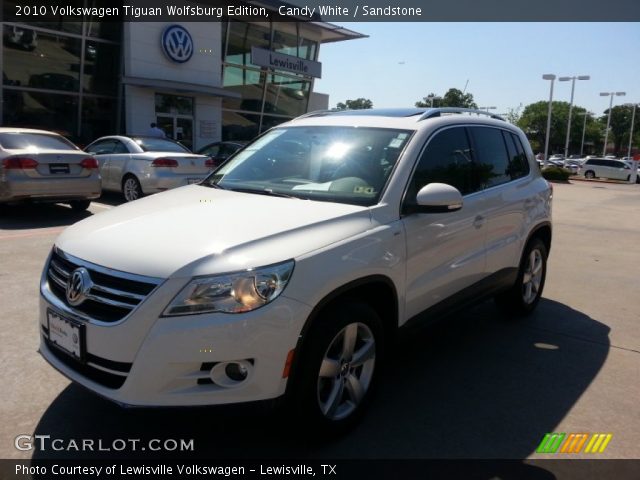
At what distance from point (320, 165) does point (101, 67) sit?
1870 cm

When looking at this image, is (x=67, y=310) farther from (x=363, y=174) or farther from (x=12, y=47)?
(x=12, y=47)

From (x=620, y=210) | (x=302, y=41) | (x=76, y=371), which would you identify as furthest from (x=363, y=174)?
(x=302, y=41)

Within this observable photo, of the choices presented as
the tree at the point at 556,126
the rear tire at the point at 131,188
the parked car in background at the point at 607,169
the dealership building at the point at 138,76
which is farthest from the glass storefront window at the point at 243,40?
the tree at the point at 556,126

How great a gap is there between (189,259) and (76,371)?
0.83 m

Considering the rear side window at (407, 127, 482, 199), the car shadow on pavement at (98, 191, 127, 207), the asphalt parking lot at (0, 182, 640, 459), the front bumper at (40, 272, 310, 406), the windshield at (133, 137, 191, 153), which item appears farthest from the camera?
the car shadow on pavement at (98, 191, 127, 207)

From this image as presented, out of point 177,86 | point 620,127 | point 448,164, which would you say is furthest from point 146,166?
point 620,127

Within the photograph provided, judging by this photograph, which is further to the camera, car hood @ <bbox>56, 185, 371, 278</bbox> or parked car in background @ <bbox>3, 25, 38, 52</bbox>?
parked car in background @ <bbox>3, 25, 38, 52</bbox>

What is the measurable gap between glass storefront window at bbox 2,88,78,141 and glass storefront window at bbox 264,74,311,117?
9409 mm

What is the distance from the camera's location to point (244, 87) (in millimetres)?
24641

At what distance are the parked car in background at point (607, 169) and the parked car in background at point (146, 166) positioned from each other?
32.6 meters

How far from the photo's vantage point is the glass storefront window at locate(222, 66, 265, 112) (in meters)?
23.7

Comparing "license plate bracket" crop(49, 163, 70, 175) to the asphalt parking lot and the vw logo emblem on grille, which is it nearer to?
the asphalt parking lot

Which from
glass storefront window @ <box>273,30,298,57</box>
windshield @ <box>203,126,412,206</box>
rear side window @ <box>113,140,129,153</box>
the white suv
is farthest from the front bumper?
glass storefront window @ <box>273,30,298,57</box>

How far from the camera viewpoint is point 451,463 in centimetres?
282
